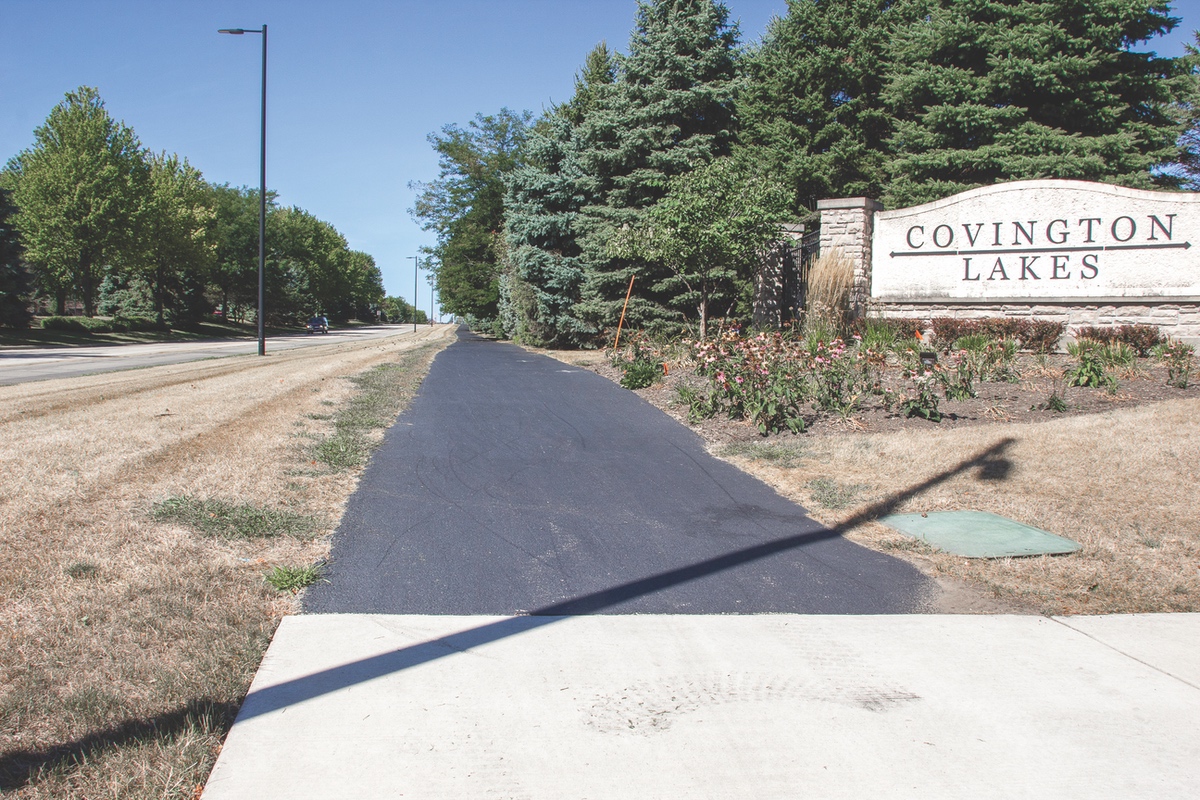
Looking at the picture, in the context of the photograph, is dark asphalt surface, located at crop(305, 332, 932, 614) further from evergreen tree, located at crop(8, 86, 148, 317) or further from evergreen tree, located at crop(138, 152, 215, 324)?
evergreen tree, located at crop(138, 152, 215, 324)

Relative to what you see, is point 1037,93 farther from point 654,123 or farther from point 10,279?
point 10,279

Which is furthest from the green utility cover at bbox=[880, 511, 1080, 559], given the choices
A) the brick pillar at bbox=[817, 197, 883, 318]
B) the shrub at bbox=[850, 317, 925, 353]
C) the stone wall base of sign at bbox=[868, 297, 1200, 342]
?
the brick pillar at bbox=[817, 197, 883, 318]

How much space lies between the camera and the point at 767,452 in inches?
317

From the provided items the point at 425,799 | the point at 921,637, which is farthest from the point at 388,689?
the point at 921,637

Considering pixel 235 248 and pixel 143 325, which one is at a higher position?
pixel 235 248

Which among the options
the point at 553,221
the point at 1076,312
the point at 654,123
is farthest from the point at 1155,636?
the point at 553,221

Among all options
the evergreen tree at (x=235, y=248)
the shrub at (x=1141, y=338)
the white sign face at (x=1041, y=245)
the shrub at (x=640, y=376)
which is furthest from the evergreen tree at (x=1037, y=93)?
the evergreen tree at (x=235, y=248)

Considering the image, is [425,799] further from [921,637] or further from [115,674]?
[921,637]

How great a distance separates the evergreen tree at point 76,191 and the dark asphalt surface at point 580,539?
123ft

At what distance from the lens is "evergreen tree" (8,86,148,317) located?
3681 centimetres

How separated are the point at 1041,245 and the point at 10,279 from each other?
39.4 meters

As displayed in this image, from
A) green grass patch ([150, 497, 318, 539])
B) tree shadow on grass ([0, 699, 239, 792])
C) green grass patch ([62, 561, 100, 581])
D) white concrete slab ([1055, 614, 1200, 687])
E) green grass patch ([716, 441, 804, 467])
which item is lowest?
tree shadow on grass ([0, 699, 239, 792])

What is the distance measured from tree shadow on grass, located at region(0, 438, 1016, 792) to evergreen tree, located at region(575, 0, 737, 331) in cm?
1711

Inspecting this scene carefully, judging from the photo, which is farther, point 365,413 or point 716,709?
point 365,413
